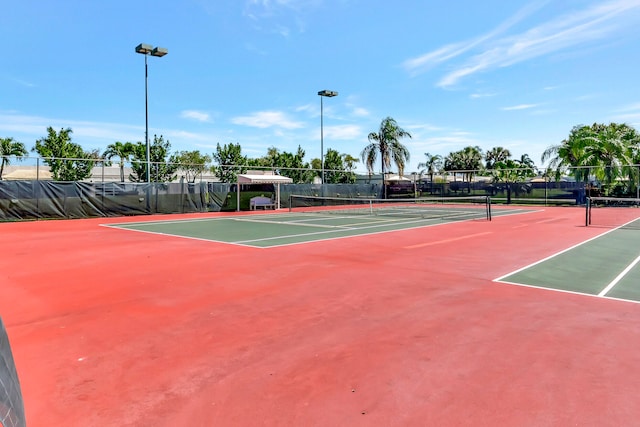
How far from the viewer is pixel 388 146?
3888cm

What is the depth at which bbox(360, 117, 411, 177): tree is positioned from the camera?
38812 millimetres

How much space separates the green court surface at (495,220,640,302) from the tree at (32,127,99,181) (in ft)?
74.9

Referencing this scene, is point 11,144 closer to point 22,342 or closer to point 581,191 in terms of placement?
point 22,342

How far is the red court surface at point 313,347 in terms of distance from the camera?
2945mm

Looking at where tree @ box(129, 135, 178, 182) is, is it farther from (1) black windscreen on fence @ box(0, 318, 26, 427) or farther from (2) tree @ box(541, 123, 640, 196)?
(2) tree @ box(541, 123, 640, 196)

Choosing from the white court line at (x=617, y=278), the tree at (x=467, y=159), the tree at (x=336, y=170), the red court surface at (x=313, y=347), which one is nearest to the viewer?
the red court surface at (x=313, y=347)

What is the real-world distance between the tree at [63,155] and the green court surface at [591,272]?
74.9 ft

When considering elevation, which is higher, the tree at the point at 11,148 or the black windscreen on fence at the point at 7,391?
the tree at the point at 11,148

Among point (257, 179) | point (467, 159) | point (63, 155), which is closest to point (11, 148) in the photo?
point (63, 155)

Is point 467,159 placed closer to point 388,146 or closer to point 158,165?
point 388,146

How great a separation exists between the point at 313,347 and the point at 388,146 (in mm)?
36234

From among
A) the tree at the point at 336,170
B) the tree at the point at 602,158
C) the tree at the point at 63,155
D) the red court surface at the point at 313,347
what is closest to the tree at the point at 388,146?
the tree at the point at 336,170

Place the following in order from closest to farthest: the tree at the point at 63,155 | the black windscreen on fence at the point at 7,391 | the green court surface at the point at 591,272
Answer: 1. the black windscreen on fence at the point at 7,391
2. the green court surface at the point at 591,272
3. the tree at the point at 63,155

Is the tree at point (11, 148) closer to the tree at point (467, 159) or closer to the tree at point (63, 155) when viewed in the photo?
the tree at point (63, 155)
